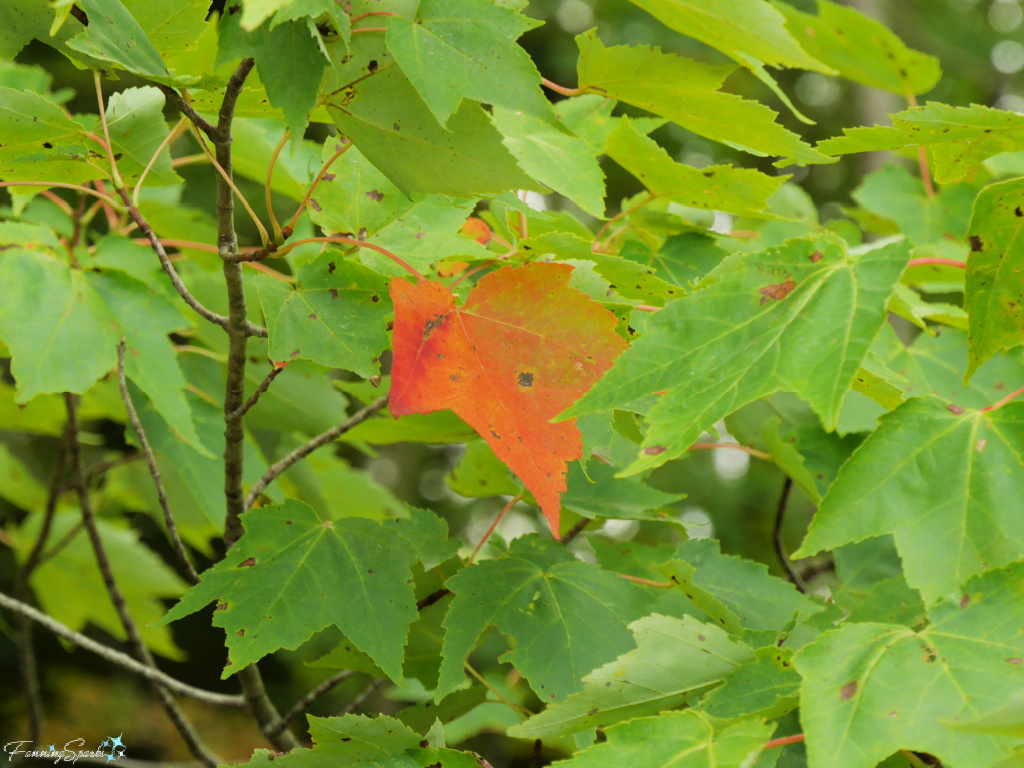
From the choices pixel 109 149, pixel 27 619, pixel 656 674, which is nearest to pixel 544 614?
pixel 656 674

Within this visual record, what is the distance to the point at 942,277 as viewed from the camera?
110 cm

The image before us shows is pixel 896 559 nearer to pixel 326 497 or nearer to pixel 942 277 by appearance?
pixel 942 277

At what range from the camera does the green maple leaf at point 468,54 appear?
1.76 feet

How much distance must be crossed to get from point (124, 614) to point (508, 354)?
26.8 inches

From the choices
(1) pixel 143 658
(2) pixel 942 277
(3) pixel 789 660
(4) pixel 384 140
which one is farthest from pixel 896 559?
(1) pixel 143 658

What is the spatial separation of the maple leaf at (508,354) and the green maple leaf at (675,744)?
0.14 meters

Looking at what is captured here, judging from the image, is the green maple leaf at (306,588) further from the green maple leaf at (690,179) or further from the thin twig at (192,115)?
the green maple leaf at (690,179)

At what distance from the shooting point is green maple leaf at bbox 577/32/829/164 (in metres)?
0.67

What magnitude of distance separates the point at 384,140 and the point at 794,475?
585 millimetres

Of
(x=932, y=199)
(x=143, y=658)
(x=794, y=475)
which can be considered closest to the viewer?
(x=794, y=475)

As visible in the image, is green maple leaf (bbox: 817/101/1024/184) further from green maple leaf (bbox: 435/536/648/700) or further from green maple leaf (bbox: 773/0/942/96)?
green maple leaf (bbox: 773/0/942/96)

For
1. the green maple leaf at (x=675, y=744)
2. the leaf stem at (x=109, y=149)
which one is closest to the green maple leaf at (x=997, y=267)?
the green maple leaf at (x=675, y=744)

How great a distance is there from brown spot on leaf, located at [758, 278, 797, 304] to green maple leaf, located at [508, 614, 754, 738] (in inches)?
Result: 9.5

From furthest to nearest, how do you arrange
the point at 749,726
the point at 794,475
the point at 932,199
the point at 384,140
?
the point at 932,199 < the point at 794,475 < the point at 384,140 < the point at 749,726
